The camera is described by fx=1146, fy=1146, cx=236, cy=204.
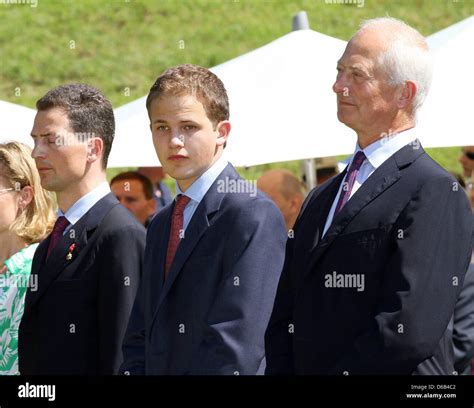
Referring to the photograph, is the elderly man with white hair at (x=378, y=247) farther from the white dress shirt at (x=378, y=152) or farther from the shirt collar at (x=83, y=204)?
the shirt collar at (x=83, y=204)

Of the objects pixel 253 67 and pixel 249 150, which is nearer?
pixel 249 150

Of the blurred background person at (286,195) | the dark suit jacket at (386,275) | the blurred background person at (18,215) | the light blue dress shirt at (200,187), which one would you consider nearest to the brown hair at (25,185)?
the blurred background person at (18,215)

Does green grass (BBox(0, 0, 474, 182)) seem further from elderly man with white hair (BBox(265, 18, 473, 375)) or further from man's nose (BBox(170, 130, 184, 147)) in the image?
elderly man with white hair (BBox(265, 18, 473, 375))

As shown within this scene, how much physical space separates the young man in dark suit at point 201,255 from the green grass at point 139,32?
1144 cm

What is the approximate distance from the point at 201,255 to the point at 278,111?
2639 millimetres

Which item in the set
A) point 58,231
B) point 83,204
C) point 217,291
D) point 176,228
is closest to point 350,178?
point 217,291

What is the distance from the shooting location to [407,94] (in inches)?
144

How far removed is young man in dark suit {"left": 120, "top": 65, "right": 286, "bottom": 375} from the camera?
12.8 feet

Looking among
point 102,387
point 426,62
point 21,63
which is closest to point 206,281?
point 102,387

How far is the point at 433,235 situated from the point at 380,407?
0.57 m

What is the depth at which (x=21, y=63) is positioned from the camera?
661 inches

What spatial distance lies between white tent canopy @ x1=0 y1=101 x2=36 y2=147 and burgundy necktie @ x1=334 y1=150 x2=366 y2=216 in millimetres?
3313

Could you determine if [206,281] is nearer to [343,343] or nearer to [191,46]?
[343,343]

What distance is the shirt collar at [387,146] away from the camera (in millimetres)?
3668
